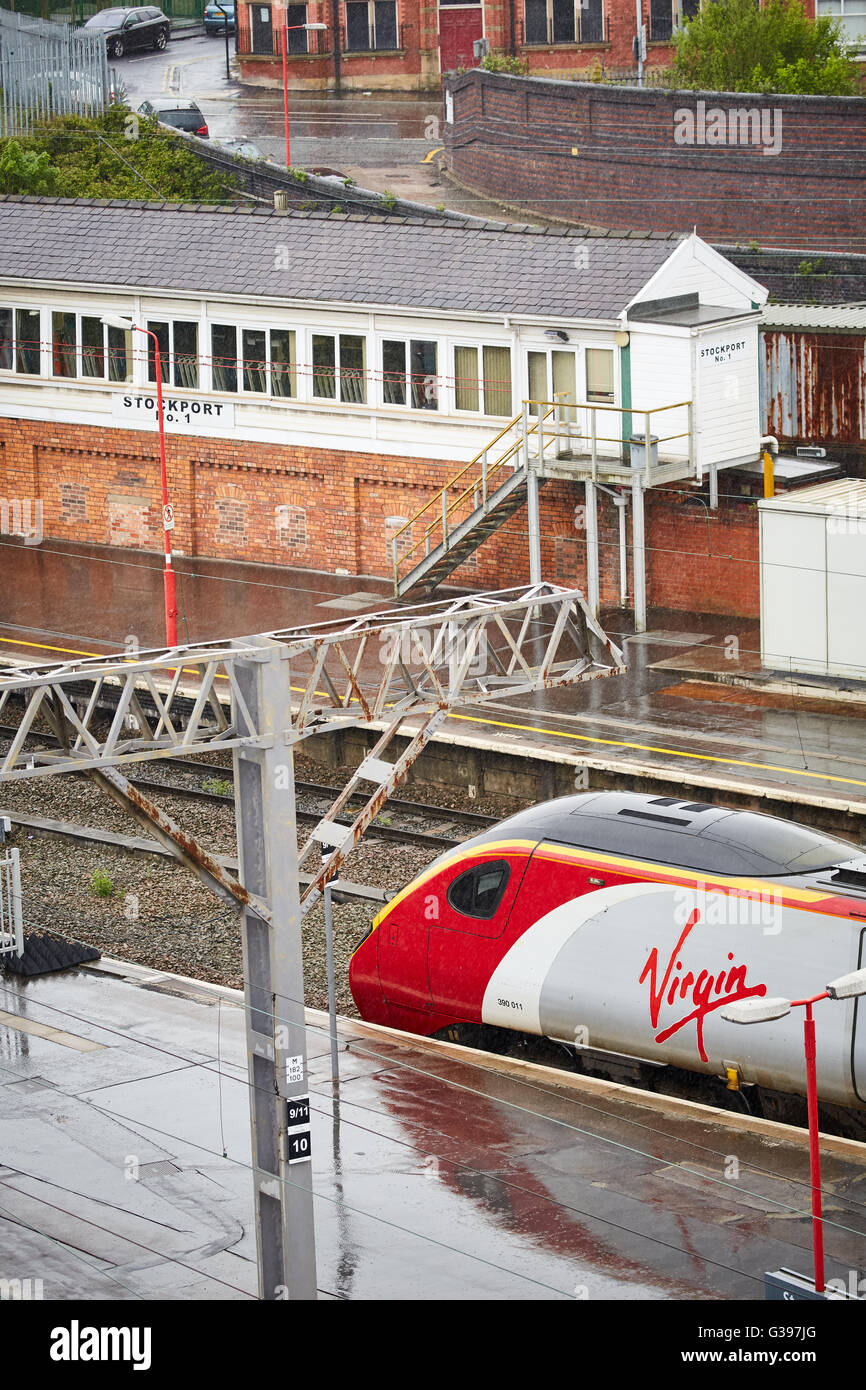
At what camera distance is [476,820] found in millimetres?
24156

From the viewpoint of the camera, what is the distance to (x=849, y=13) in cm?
5256

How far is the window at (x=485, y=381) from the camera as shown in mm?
30328

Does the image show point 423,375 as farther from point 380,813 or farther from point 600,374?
point 380,813

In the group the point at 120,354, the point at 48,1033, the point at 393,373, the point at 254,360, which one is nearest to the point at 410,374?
the point at 393,373

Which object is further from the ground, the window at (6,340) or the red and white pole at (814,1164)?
the window at (6,340)

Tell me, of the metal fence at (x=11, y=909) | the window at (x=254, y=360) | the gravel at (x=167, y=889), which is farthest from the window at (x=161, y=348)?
the metal fence at (x=11, y=909)

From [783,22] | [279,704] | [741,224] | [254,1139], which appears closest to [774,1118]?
[254,1139]

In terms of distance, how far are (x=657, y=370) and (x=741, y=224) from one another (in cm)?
1759

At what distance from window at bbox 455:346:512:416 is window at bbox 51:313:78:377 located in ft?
25.2

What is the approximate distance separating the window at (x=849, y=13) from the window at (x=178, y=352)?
83.5 ft

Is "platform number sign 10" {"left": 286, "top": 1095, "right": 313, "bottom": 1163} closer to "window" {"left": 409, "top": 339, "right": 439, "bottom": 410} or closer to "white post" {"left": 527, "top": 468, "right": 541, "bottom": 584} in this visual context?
"white post" {"left": 527, "top": 468, "right": 541, "bottom": 584}

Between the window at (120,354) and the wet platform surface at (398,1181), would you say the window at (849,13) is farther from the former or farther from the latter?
the wet platform surface at (398,1181)

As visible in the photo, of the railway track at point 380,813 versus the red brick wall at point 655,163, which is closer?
the railway track at point 380,813
